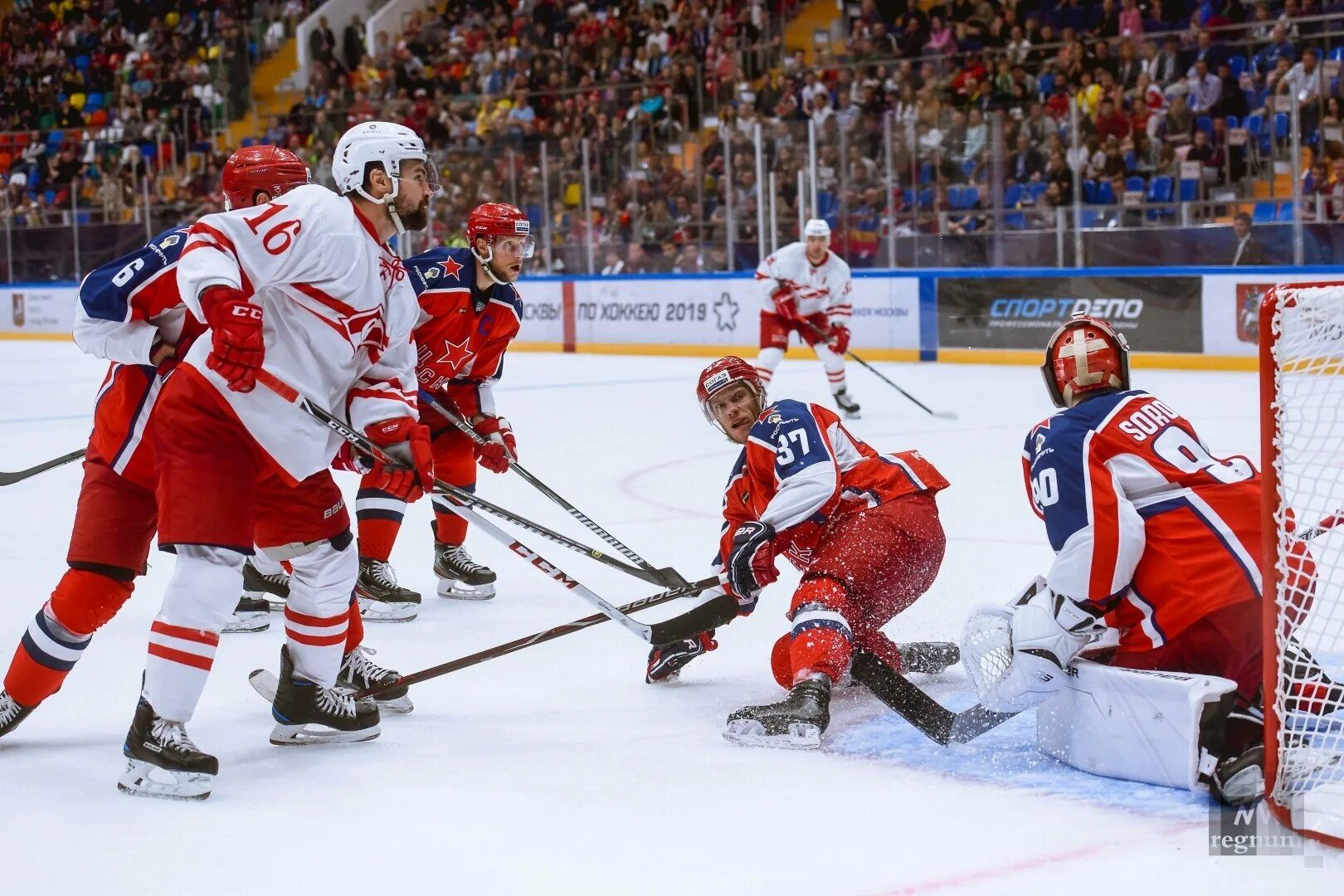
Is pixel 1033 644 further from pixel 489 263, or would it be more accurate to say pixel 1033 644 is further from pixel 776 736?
pixel 489 263

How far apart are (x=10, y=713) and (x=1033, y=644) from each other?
190 cm

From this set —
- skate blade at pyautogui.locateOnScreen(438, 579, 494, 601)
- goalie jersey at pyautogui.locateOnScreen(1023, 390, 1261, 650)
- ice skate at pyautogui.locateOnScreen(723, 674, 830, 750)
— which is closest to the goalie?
goalie jersey at pyautogui.locateOnScreen(1023, 390, 1261, 650)

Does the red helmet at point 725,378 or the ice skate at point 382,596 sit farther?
the ice skate at point 382,596

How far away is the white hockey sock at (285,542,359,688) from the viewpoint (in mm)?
2977

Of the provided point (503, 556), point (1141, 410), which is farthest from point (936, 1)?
point (1141, 410)

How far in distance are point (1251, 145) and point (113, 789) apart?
9.27 meters

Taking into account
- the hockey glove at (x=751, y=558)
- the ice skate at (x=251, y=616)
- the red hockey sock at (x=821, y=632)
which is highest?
the hockey glove at (x=751, y=558)

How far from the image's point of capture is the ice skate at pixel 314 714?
9.98 ft

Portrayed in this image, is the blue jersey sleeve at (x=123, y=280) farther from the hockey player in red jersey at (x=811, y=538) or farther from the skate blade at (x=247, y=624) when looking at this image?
the skate blade at (x=247, y=624)

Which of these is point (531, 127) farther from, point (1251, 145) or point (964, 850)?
point (964, 850)

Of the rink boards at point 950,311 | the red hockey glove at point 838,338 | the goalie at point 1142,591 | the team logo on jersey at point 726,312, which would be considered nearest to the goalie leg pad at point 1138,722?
the goalie at point 1142,591

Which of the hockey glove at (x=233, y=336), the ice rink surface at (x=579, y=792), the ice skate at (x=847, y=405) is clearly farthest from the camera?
the ice skate at (x=847, y=405)

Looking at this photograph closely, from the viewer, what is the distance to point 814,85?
1395 cm

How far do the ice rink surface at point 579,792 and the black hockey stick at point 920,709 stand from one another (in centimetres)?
4
